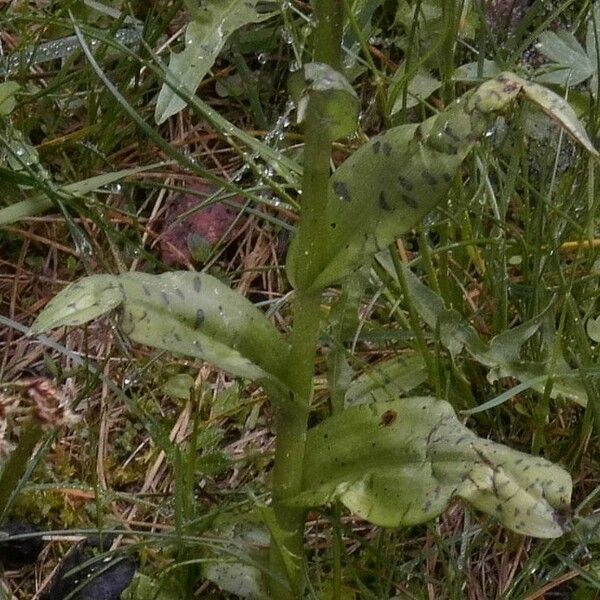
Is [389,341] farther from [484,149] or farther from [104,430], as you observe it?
[104,430]

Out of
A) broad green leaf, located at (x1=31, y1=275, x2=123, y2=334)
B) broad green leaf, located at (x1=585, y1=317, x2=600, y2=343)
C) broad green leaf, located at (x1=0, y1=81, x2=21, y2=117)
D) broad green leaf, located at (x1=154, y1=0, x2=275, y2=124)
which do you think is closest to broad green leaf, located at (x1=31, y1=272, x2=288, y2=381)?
broad green leaf, located at (x1=31, y1=275, x2=123, y2=334)

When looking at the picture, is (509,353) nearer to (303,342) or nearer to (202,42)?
(303,342)

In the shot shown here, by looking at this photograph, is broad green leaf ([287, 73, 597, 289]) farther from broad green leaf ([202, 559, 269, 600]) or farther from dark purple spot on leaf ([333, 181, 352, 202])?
broad green leaf ([202, 559, 269, 600])

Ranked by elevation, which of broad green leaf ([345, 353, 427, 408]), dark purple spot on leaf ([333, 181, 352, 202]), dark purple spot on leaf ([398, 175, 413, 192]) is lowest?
broad green leaf ([345, 353, 427, 408])

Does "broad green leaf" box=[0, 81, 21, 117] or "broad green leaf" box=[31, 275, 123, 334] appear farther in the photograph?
"broad green leaf" box=[0, 81, 21, 117]

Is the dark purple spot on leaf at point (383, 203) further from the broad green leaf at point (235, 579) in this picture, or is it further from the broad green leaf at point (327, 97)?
the broad green leaf at point (235, 579)

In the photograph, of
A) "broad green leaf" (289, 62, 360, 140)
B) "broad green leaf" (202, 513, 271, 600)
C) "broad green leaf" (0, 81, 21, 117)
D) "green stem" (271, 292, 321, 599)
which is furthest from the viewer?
"broad green leaf" (0, 81, 21, 117)

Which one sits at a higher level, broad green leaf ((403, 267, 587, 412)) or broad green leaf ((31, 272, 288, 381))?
broad green leaf ((31, 272, 288, 381))

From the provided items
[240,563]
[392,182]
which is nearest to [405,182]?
[392,182]
